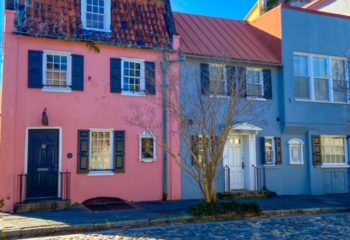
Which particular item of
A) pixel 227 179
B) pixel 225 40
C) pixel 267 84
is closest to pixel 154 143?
pixel 227 179

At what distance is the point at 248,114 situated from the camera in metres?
16.9

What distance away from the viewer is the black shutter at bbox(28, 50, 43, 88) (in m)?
13.7

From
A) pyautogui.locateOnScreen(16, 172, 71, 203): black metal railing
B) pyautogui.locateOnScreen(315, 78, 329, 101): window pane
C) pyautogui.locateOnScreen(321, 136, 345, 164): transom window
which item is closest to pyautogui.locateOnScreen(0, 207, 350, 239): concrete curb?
pyautogui.locateOnScreen(16, 172, 71, 203): black metal railing

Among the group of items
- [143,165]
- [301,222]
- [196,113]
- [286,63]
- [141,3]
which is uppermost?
[141,3]

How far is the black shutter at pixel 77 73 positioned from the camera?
14375mm

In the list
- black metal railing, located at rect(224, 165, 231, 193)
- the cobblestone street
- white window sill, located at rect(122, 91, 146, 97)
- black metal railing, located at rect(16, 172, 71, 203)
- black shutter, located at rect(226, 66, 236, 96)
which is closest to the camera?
the cobblestone street

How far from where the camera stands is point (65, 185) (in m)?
13.9

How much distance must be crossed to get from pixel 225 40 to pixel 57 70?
733 centimetres

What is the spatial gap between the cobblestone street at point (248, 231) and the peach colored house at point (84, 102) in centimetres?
424

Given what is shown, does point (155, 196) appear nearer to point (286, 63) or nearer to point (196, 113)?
point (196, 113)

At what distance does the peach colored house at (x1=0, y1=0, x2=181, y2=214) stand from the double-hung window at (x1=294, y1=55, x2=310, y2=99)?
5.59m

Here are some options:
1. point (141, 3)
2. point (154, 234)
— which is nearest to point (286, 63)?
point (141, 3)

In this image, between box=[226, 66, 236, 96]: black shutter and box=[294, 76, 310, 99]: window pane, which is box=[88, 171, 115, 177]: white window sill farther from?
box=[294, 76, 310, 99]: window pane

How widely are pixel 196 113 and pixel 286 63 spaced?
6.49m
